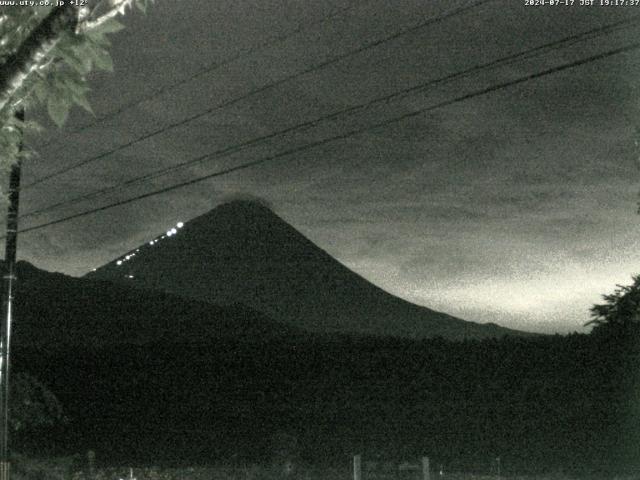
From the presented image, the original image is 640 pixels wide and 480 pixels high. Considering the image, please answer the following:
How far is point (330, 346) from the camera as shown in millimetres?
25672

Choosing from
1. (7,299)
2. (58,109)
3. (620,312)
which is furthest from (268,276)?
(58,109)

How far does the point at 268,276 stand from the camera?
16950 cm

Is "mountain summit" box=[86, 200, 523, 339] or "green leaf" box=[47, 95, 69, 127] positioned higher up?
"mountain summit" box=[86, 200, 523, 339]

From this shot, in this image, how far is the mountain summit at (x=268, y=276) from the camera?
149 metres

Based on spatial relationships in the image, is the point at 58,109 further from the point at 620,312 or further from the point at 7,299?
the point at 620,312

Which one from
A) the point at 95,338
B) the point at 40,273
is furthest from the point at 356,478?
the point at 40,273

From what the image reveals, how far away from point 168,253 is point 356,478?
15573 cm

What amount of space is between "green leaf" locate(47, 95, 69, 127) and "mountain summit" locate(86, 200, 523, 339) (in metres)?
136

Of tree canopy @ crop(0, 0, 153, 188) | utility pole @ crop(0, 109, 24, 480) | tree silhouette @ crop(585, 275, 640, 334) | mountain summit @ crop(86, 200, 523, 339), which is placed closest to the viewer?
tree canopy @ crop(0, 0, 153, 188)

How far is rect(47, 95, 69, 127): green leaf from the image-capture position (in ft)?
→ 14.0

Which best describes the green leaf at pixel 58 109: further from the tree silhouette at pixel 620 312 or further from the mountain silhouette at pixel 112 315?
the mountain silhouette at pixel 112 315

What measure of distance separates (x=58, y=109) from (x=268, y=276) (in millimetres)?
165537

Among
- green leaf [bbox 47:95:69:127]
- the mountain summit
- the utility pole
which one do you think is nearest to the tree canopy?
green leaf [bbox 47:95:69:127]

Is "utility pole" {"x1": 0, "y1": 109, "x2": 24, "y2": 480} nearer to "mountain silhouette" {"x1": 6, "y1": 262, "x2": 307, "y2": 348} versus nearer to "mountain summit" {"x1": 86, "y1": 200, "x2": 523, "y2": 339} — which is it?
A: "mountain silhouette" {"x1": 6, "y1": 262, "x2": 307, "y2": 348}
